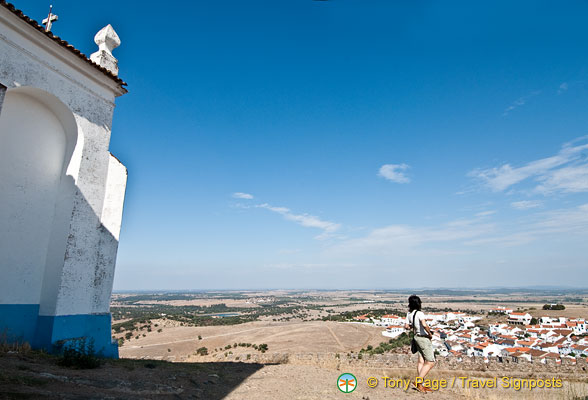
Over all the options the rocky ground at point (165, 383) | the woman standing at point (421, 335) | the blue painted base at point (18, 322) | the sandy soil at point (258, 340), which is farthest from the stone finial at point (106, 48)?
the sandy soil at point (258, 340)

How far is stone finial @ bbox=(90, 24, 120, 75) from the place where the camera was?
28.8 feet

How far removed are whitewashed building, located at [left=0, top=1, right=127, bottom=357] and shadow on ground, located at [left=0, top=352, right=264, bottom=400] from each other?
104cm

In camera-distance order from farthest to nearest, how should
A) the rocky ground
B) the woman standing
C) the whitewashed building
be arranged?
the whitewashed building < the woman standing < the rocky ground

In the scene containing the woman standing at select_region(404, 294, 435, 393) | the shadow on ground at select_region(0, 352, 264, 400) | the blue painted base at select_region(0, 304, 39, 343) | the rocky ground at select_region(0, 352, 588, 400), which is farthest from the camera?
the blue painted base at select_region(0, 304, 39, 343)

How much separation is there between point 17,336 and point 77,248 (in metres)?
1.91

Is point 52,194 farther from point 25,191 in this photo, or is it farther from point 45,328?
point 45,328

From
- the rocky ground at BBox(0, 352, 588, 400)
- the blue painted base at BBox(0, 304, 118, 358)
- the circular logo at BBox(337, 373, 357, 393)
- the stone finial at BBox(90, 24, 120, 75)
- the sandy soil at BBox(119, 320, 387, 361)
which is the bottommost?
the sandy soil at BBox(119, 320, 387, 361)

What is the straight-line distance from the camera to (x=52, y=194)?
7.49 meters

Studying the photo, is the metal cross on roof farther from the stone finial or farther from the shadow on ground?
the shadow on ground

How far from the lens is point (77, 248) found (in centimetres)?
733

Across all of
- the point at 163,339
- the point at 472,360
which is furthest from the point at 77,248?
the point at 163,339

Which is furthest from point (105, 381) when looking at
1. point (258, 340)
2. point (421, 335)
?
point (258, 340)

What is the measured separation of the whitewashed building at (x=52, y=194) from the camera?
668 cm

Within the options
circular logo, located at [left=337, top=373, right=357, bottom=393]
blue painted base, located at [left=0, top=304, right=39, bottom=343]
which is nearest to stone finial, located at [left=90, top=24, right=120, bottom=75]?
blue painted base, located at [left=0, top=304, right=39, bottom=343]
